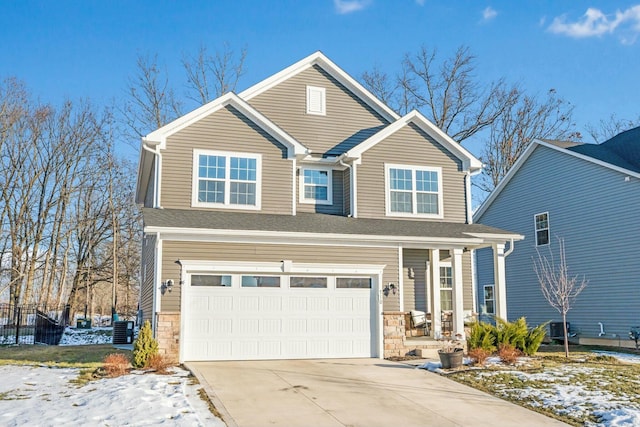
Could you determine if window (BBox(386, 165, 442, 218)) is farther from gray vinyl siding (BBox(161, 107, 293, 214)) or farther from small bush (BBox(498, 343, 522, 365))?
small bush (BBox(498, 343, 522, 365))

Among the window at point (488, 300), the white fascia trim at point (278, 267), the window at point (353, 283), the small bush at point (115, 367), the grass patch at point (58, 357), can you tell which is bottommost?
the grass patch at point (58, 357)

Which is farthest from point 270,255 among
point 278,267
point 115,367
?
point 115,367

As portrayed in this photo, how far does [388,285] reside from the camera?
1472 centimetres

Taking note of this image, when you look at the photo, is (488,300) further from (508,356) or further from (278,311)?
(278,311)

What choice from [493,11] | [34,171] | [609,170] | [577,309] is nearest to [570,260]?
[577,309]

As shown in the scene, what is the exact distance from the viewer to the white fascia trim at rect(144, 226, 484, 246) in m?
13.1

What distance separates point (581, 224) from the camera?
1989 centimetres

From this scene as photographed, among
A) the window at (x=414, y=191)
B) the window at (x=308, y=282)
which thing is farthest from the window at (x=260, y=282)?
the window at (x=414, y=191)

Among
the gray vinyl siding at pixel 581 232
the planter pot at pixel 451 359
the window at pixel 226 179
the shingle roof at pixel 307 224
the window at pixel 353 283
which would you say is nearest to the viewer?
the planter pot at pixel 451 359

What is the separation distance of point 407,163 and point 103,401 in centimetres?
1111

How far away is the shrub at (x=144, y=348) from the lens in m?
11.7

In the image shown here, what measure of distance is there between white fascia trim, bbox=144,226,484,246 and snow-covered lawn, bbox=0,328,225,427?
308 centimetres

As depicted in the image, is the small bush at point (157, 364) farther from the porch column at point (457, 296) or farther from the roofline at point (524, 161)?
the roofline at point (524, 161)

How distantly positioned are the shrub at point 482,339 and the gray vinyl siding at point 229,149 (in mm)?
5590
